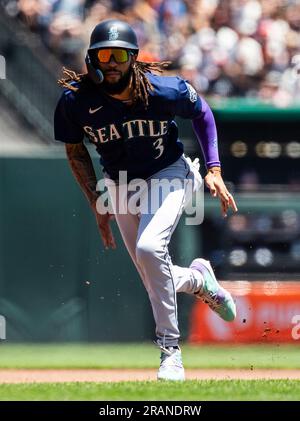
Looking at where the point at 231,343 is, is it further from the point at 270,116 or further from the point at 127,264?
the point at 270,116

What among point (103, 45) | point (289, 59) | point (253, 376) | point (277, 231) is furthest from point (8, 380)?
point (289, 59)

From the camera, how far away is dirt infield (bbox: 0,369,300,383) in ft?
23.9

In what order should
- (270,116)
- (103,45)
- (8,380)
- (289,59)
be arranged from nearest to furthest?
(103,45), (8,380), (270,116), (289,59)

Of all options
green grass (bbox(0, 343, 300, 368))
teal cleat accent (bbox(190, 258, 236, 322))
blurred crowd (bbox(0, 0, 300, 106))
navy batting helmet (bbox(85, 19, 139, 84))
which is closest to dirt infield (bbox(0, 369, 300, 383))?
green grass (bbox(0, 343, 300, 368))

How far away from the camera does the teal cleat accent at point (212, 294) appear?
270 inches

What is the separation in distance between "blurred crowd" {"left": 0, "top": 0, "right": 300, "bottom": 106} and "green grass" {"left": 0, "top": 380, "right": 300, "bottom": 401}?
4822 millimetres

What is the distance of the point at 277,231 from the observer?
983 centimetres

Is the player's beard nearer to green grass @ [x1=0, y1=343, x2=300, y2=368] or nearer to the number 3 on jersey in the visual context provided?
the number 3 on jersey

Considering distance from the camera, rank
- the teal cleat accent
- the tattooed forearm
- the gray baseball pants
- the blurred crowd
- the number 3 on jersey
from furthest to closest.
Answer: the blurred crowd
the teal cleat accent
the tattooed forearm
the number 3 on jersey
the gray baseball pants

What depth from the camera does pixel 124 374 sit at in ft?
25.4

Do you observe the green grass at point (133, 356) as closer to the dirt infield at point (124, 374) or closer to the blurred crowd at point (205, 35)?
the dirt infield at point (124, 374)

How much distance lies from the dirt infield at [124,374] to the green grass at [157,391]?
1.12 meters

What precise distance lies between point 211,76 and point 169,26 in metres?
0.97

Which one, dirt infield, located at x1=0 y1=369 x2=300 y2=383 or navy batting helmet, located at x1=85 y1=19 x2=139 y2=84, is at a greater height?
navy batting helmet, located at x1=85 y1=19 x2=139 y2=84
